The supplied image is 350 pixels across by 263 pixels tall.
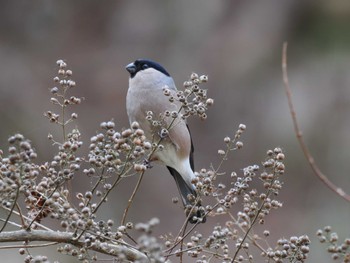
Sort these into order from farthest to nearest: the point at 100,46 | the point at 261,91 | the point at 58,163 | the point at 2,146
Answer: the point at 100,46
the point at 261,91
the point at 2,146
the point at 58,163

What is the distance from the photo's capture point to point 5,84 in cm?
726

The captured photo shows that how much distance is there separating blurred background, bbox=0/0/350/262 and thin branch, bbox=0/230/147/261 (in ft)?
15.0

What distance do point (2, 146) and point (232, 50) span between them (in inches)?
98.7

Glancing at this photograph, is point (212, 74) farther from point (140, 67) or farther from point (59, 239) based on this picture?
point (59, 239)

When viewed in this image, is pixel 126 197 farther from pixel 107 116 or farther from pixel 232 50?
pixel 232 50

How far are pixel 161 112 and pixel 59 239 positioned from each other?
4.31ft

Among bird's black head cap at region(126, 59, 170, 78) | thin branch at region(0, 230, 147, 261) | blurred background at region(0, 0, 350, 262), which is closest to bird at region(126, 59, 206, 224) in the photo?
bird's black head cap at region(126, 59, 170, 78)

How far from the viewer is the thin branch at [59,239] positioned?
1.64m

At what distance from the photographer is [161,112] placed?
9.62 ft

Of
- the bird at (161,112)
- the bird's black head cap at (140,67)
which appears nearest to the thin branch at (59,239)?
the bird at (161,112)

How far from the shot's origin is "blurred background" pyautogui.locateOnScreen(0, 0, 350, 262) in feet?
21.6

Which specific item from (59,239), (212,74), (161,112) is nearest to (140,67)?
(161,112)

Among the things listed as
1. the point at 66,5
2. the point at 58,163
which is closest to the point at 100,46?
the point at 66,5

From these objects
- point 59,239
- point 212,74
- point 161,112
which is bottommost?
point 59,239
